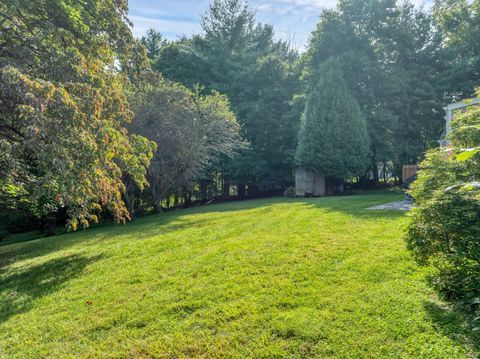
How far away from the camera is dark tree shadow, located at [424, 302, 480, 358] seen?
2629 mm

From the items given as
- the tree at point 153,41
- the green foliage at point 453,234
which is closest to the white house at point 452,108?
the green foliage at point 453,234

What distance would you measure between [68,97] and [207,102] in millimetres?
10687

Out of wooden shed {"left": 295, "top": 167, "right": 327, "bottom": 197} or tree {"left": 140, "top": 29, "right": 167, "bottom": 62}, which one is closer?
wooden shed {"left": 295, "top": 167, "right": 327, "bottom": 197}

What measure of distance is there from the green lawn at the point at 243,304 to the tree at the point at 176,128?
7772mm

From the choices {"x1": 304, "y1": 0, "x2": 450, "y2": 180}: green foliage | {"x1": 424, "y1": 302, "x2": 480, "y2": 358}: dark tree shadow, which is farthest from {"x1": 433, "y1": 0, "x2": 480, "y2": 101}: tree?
{"x1": 424, "y1": 302, "x2": 480, "y2": 358}: dark tree shadow

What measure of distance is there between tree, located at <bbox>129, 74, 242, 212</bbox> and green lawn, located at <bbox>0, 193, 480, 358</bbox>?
25.5ft

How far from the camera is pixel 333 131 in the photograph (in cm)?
1620

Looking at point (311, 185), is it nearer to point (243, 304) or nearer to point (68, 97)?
point (68, 97)

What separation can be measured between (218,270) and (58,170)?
2.61 m

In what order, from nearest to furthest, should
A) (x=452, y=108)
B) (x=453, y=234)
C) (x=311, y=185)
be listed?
(x=453, y=234)
(x=452, y=108)
(x=311, y=185)

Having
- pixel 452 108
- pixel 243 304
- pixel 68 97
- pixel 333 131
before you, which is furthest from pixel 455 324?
pixel 333 131

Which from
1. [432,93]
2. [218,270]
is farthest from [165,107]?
[432,93]

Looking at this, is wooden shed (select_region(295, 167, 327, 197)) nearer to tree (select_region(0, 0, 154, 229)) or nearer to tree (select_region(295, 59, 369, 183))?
tree (select_region(295, 59, 369, 183))

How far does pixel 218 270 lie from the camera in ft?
14.9
